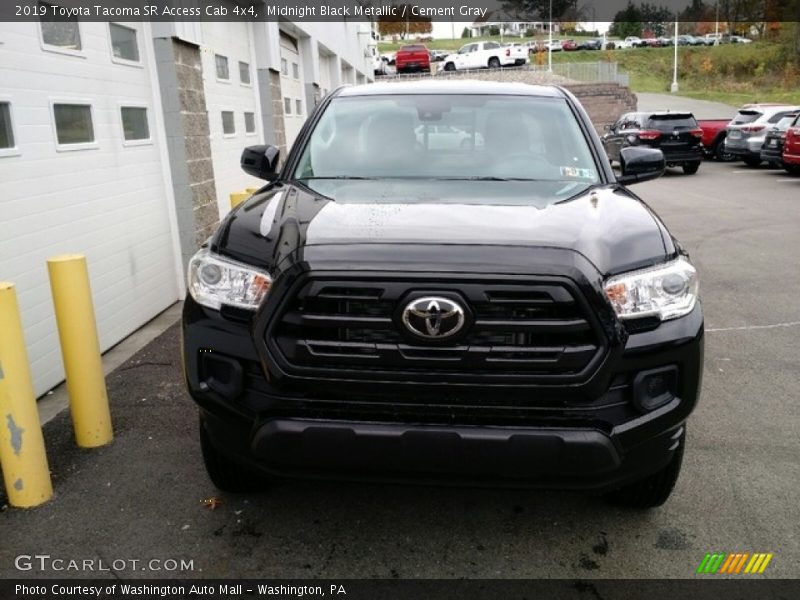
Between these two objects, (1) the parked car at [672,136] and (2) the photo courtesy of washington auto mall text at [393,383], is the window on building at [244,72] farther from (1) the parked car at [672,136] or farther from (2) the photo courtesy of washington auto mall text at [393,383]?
(1) the parked car at [672,136]

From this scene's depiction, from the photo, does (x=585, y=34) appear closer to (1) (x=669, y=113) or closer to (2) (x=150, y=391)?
(1) (x=669, y=113)

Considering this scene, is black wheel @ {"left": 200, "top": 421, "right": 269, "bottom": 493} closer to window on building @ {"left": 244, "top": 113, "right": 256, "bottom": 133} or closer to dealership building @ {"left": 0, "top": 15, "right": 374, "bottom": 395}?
dealership building @ {"left": 0, "top": 15, "right": 374, "bottom": 395}

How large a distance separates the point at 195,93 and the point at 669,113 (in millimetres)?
15555

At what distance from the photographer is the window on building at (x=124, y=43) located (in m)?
6.03

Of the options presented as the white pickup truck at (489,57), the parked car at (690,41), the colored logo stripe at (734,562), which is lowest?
the colored logo stripe at (734,562)

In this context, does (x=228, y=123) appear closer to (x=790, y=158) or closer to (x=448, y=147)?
(x=448, y=147)

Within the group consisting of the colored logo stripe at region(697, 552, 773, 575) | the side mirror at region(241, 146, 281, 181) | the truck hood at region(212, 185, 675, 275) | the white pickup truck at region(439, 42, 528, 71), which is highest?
the white pickup truck at region(439, 42, 528, 71)

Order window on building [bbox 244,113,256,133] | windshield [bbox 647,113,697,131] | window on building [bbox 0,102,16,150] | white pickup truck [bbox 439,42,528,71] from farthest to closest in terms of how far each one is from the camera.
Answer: white pickup truck [bbox 439,42,528,71] < windshield [bbox 647,113,697,131] < window on building [bbox 244,113,256,133] < window on building [bbox 0,102,16,150]

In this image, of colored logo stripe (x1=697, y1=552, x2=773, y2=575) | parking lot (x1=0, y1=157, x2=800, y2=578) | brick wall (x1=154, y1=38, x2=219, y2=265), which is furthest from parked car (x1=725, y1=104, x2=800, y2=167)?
colored logo stripe (x1=697, y1=552, x2=773, y2=575)

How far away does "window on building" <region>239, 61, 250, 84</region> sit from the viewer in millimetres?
10125

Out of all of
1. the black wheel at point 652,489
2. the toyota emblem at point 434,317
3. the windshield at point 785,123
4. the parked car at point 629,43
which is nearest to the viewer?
the toyota emblem at point 434,317

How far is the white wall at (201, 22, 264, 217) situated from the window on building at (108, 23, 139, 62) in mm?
1655

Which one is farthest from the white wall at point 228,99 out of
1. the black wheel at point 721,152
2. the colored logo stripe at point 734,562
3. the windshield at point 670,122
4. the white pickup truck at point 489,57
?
the white pickup truck at point 489,57

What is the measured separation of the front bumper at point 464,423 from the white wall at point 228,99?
6.35 metres
